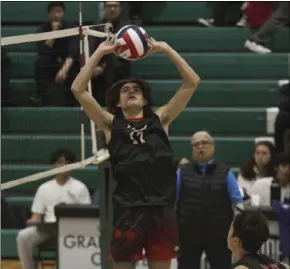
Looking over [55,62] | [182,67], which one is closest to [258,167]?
[55,62]

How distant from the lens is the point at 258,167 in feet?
31.7

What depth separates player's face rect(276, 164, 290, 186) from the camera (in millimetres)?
8836

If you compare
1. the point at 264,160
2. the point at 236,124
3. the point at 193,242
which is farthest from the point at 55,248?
the point at 236,124

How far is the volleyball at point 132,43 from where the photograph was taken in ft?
18.4

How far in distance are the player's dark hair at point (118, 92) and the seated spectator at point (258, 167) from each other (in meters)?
3.91

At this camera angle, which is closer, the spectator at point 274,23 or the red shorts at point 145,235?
the red shorts at point 145,235

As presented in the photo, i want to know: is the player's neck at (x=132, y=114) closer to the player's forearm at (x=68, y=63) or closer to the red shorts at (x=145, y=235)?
the red shorts at (x=145, y=235)

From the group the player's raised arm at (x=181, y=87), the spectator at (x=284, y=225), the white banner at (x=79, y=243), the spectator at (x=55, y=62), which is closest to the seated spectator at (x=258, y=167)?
the spectator at (x=284, y=225)

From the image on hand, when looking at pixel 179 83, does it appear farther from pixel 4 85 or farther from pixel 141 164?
pixel 141 164

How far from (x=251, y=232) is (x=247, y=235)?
0.08 ft

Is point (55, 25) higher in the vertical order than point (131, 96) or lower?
higher

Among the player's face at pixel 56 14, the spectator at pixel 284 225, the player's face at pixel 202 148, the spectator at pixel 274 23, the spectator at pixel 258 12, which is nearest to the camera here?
the player's face at pixel 202 148

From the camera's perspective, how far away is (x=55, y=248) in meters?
8.97

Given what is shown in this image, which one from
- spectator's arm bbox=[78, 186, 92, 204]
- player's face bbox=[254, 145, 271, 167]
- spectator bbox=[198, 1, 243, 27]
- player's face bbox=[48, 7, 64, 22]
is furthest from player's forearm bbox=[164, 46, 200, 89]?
spectator bbox=[198, 1, 243, 27]
